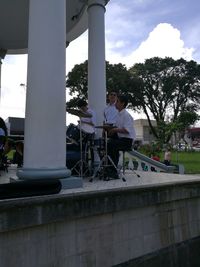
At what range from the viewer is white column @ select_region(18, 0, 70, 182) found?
378 centimetres

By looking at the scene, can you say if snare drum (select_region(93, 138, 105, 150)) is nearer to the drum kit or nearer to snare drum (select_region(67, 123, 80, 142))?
the drum kit

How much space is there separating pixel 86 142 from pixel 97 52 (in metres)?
1.89

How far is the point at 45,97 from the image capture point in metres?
3.83

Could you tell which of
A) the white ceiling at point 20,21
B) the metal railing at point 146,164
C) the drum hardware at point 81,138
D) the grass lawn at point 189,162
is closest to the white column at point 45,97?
the drum hardware at point 81,138

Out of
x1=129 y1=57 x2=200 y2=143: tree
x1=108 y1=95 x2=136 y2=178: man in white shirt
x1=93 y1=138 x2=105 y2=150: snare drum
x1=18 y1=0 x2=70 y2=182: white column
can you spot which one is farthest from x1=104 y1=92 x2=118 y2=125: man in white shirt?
x1=129 y1=57 x2=200 y2=143: tree

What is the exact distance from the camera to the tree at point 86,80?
33188 millimetres

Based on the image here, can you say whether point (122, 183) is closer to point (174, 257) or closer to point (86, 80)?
point (174, 257)

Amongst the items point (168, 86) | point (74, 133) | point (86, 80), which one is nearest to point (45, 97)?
point (74, 133)

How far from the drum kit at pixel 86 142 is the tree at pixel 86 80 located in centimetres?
2590

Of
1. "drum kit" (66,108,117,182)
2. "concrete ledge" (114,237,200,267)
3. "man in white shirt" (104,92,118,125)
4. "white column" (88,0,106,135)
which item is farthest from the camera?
"white column" (88,0,106,135)

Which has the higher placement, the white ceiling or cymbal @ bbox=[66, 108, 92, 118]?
the white ceiling

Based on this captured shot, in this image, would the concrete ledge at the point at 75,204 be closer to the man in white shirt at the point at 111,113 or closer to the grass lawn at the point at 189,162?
the man in white shirt at the point at 111,113

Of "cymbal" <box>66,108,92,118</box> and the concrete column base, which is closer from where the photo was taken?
the concrete column base

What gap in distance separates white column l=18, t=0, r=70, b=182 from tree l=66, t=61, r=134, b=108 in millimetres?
27583
